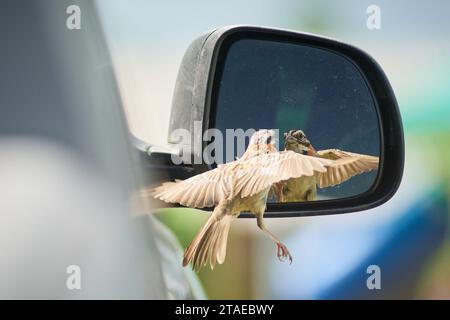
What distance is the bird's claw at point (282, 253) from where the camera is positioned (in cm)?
174

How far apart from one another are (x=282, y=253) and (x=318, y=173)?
1.35 feet

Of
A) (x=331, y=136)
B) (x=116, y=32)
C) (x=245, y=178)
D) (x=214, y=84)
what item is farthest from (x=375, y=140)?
(x=116, y=32)

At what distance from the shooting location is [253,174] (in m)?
1.45

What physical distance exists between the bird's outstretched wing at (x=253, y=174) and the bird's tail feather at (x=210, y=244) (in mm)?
82

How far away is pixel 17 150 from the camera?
3.50 feet

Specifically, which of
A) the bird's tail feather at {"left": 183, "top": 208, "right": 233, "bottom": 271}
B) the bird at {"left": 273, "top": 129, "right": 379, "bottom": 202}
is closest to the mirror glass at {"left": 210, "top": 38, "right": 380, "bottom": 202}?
the bird at {"left": 273, "top": 129, "right": 379, "bottom": 202}

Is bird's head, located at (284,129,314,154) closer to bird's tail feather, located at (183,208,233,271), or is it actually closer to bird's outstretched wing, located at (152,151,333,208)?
bird's outstretched wing, located at (152,151,333,208)

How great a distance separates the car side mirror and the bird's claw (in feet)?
1.20

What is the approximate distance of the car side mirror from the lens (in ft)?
4.43

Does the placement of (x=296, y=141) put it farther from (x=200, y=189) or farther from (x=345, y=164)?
(x=200, y=189)

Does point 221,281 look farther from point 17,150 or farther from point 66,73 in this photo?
point 66,73

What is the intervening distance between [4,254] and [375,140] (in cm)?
86

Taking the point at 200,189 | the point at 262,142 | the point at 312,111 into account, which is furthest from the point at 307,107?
the point at 200,189

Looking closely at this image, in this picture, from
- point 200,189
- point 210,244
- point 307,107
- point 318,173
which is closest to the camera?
point 200,189
